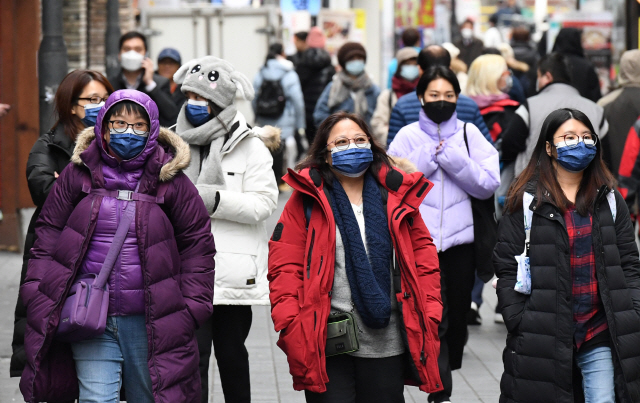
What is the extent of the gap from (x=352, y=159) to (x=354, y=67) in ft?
22.6

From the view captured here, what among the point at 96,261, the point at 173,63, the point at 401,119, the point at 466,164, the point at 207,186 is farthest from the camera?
the point at 173,63

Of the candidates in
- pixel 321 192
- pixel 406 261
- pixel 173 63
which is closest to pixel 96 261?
pixel 321 192

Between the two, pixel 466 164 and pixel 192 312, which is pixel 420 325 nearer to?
pixel 192 312

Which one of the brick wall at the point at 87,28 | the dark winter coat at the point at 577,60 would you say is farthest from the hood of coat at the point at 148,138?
the brick wall at the point at 87,28

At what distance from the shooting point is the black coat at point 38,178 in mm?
5605

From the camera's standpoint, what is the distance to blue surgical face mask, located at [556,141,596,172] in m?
4.92

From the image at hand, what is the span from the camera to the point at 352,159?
4.82 m

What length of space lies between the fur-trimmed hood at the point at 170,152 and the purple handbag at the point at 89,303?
27cm

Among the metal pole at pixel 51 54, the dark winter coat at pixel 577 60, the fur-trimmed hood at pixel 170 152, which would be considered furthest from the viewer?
the dark winter coat at pixel 577 60

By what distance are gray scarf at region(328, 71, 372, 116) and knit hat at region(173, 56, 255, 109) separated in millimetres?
5916

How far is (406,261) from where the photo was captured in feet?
15.4

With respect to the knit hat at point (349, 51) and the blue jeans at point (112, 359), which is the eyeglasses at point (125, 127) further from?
the knit hat at point (349, 51)

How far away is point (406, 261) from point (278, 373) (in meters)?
2.87

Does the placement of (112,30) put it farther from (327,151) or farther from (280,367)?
(327,151)
